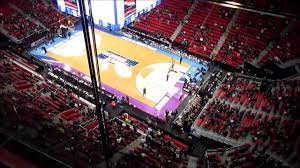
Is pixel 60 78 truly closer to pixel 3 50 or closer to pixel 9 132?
pixel 3 50

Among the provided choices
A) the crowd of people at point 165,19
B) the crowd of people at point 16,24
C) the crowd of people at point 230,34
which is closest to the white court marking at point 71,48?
the crowd of people at point 16,24

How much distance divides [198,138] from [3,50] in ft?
53.1

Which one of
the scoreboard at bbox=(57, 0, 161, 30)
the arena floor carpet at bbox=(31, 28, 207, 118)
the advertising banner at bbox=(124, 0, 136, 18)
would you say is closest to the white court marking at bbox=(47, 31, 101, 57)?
the arena floor carpet at bbox=(31, 28, 207, 118)

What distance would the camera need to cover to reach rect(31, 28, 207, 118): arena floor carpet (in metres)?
22.4

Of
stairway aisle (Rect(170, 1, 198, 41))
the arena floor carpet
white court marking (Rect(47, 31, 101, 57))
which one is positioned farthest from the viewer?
stairway aisle (Rect(170, 1, 198, 41))

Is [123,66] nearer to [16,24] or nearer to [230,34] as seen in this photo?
[230,34]

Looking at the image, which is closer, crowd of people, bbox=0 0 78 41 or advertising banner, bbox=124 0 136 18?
advertising banner, bbox=124 0 136 18

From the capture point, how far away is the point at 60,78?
2311cm

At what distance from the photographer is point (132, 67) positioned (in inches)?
989

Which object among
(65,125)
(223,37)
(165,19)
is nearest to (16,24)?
(165,19)

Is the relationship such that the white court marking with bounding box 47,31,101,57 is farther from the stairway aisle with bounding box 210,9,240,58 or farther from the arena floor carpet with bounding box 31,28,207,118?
the stairway aisle with bounding box 210,9,240,58

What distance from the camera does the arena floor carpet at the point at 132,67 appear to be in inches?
881

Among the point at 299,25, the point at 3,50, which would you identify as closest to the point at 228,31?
the point at 299,25

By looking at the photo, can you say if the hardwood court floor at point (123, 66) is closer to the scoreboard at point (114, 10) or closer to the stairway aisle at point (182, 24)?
the stairway aisle at point (182, 24)
